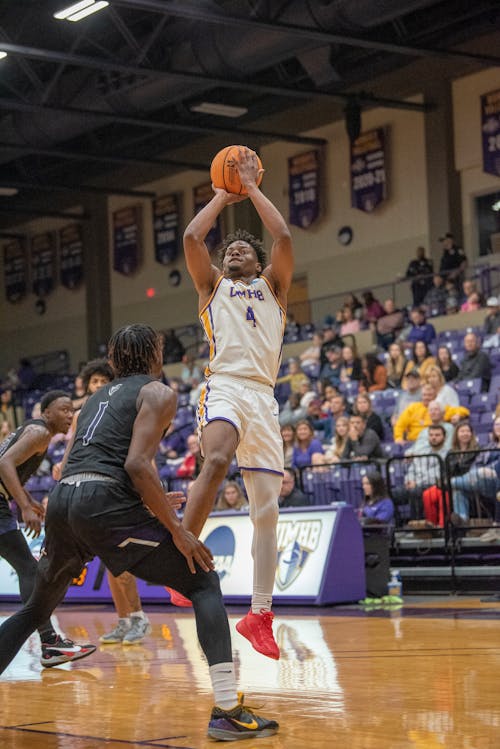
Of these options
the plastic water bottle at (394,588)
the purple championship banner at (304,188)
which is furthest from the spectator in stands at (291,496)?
the purple championship banner at (304,188)

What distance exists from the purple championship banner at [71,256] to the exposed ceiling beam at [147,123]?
840 cm

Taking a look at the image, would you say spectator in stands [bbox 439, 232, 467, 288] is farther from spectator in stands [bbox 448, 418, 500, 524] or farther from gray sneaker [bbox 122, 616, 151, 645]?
gray sneaker [bbox 122, 616, 151, 645]

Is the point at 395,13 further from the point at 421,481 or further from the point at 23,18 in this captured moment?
the point at 421,481

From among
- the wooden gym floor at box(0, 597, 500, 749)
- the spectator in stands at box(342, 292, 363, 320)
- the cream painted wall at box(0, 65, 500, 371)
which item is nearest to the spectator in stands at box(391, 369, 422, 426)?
the wooden gym floor at box(0, 597, 500, 749)

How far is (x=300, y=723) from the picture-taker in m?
4.82

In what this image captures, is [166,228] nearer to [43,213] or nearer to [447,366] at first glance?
[43,213]

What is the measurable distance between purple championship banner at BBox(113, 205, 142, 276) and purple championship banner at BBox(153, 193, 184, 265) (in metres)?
0.77

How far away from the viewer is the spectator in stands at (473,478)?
12.3 meters

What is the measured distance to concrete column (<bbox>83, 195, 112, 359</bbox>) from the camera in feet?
110

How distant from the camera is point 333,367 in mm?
19719

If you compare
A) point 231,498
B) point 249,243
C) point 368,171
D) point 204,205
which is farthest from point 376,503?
point 204,205

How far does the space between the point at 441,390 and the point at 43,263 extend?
22278mm

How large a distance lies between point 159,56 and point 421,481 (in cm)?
1204

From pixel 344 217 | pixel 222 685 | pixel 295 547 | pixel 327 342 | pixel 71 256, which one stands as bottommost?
pixel 295 547
